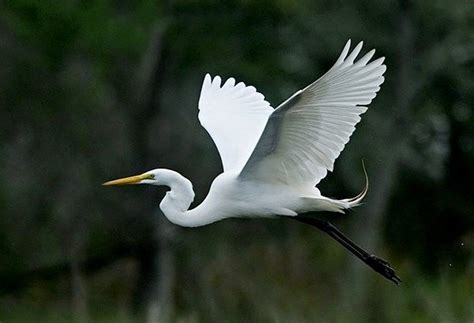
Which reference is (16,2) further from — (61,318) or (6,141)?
(61,318)

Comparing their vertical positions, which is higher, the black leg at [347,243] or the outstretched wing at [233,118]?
the outstretched wing at [233,118]

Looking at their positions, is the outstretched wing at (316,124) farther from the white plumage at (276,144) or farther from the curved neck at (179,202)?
the curved neck at (179,202)

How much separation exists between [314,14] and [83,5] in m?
2.29

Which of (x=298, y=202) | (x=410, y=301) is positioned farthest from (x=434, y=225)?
(x=298, y=202)

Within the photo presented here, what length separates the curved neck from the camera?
310 inches

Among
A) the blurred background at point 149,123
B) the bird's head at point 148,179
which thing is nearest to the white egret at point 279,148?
the bird's head at point 148,179

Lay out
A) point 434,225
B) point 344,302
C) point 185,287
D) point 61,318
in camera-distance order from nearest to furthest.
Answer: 1. point 344,302
2. point 61,318
3. point 185,287
4. point 434,225

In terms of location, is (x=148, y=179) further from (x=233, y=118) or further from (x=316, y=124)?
(x=316, y=124)

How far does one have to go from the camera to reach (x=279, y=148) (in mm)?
7578

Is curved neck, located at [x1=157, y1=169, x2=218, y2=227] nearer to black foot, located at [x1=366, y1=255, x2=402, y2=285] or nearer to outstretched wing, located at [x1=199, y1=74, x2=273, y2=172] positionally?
outstretched wing, located at [x1=199, y1=74, x2=273, y2=172]

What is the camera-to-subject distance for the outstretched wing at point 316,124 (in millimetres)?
7066

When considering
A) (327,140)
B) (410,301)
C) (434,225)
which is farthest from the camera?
(434,225)

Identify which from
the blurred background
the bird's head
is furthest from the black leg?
the blurred background

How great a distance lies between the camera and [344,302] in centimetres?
1102
